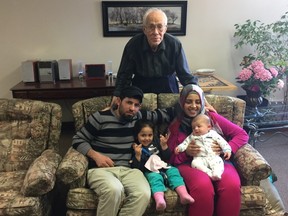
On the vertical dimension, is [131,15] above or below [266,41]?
above

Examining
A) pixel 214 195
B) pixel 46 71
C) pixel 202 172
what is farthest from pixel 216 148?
pixel 46 71

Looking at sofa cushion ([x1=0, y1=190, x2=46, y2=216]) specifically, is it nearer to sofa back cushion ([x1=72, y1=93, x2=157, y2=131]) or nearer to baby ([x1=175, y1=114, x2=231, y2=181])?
sofa back cushion ([x1=72, y1=93, x2=157, y2=131])

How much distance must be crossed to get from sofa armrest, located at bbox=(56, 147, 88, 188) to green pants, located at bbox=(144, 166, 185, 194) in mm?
414

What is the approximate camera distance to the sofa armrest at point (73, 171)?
1.65 metres

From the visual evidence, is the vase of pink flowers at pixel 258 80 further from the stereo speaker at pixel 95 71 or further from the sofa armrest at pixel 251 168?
the stereo speaker at pixel 95 71

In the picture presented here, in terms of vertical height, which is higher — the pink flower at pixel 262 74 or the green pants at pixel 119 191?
the pink flower at pixel 262 74

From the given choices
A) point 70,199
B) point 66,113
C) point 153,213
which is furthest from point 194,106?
point 66,113

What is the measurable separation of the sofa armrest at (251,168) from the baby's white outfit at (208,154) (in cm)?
12

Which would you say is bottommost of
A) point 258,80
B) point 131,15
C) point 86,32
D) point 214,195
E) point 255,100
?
point 214,195

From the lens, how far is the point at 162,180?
1743 mm

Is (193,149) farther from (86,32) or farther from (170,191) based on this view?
(86,32)

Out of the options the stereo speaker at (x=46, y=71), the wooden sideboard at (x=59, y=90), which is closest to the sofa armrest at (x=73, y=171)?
the wooden sideboard at (x=59, y=90)

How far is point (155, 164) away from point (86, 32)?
79.6 inches

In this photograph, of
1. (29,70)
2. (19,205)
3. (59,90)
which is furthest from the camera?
(29,70)
